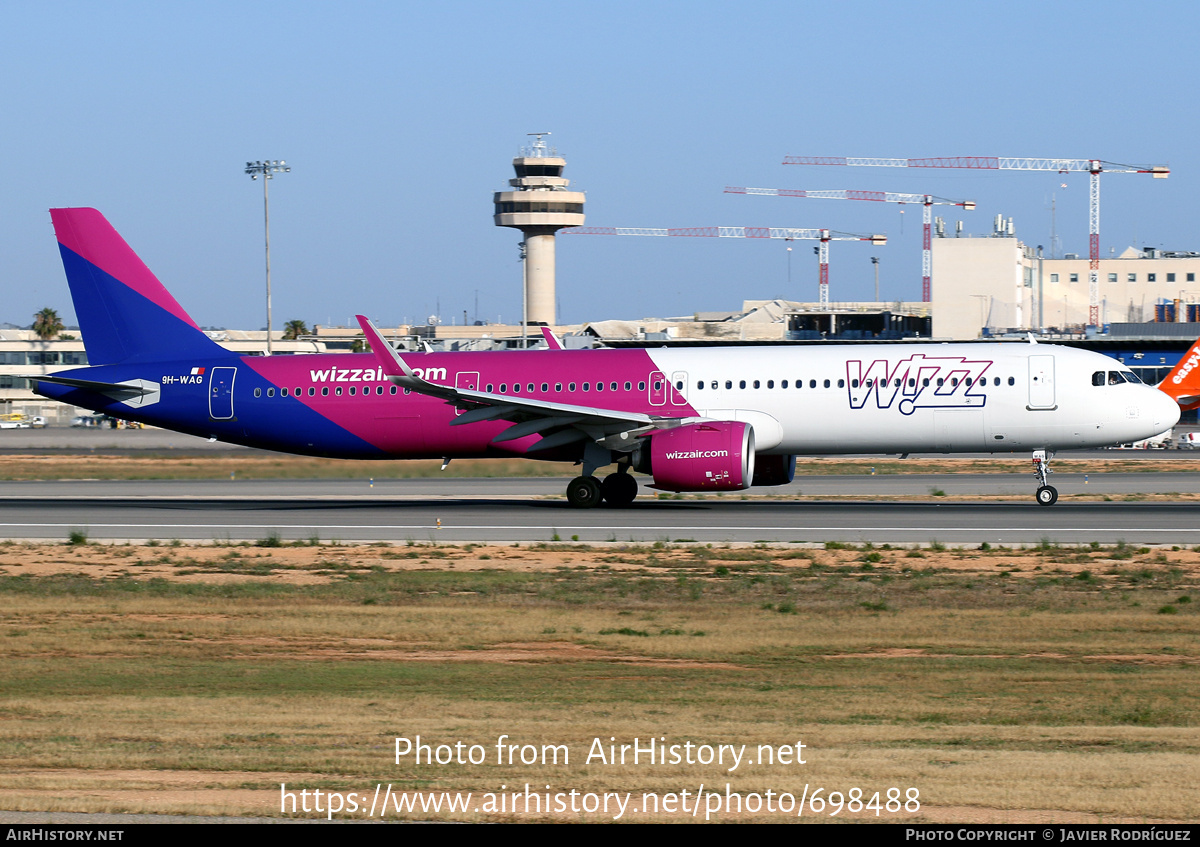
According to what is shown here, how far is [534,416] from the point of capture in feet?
101

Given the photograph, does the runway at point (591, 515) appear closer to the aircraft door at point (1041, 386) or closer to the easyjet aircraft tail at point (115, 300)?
the aircraft door at point (1041, 386)

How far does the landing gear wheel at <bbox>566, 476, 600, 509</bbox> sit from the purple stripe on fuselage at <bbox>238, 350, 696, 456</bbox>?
1.61m

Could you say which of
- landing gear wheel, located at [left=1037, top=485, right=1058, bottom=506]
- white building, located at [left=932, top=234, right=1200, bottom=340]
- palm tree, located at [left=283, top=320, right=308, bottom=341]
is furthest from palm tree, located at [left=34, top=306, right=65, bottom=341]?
landing gear wheel, located at [left=1037, top=485, right=1058, bottom=506]

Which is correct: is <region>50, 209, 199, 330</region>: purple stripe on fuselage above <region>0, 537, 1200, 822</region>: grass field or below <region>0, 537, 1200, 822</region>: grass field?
above

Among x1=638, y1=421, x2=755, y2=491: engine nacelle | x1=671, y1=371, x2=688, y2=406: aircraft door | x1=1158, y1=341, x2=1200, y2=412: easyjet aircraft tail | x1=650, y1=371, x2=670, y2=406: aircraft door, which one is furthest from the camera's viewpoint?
x1=1158, y1=341, x2=1200, y2=412: easyjet aircraft tail

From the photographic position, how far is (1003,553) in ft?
74.8

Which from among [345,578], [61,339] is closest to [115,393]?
[345,578]

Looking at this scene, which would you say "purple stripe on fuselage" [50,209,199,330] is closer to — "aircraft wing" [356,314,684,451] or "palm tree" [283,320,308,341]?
"aircraft wing" [356,314,684,451]

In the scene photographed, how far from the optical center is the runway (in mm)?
26406

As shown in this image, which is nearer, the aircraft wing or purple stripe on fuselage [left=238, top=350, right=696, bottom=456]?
the aircraft wing

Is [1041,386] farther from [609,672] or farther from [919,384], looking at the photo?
[609,672]

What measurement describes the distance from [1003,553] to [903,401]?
25.4 ft

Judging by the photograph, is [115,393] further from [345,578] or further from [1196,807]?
[1196,807]

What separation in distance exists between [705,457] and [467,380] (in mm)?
7130
